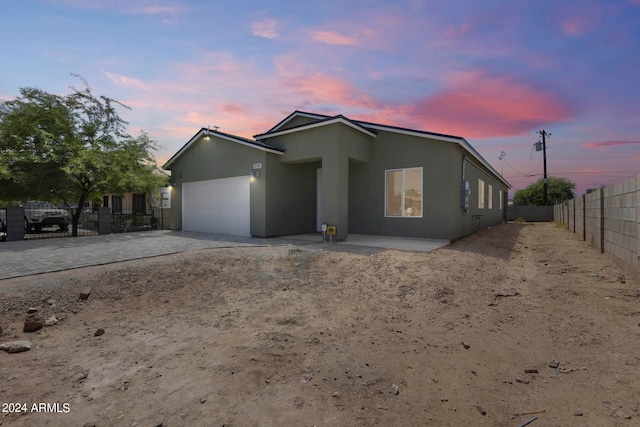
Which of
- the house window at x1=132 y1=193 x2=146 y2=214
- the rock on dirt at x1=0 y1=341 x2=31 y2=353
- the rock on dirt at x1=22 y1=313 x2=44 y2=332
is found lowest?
the rock on dirt at x1=0 y1=341 x2=31 y2=353

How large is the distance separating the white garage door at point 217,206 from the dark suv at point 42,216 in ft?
19.5

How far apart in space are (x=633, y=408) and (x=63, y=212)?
20195mm

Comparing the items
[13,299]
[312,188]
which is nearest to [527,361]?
[13,299]

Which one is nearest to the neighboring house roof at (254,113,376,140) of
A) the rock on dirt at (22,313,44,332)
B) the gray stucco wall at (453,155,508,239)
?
the gray stucco wall at (453,155,508,239)

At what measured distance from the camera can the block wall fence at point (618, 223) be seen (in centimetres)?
556

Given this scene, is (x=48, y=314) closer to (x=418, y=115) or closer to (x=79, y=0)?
(x=79, y=0)

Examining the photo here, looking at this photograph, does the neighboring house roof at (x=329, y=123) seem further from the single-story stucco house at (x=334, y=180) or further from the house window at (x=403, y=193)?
the house window at (x=403, y=193)

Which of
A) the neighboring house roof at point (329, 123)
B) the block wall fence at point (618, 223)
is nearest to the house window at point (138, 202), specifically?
the neighboring house roof at point (329, 123)

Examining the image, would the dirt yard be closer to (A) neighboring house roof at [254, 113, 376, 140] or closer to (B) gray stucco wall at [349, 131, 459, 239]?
(B) gray stucco wall at [349, 131, 459, 239]

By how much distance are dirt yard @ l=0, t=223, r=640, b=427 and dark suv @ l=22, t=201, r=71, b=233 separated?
35.7 ft

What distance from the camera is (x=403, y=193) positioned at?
11555 millimetres

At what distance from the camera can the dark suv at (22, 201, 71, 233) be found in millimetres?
→ 13258

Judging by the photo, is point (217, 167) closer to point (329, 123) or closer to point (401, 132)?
point (329, 123)

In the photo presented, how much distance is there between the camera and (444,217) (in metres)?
10.7
